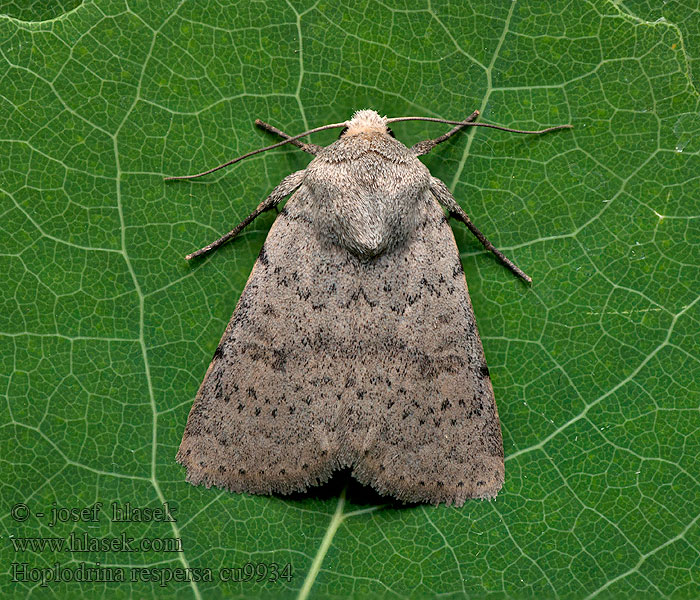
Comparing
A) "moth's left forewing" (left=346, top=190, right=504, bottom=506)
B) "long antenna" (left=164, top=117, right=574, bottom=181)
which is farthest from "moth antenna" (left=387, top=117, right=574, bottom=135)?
"moth's left forewing" (left=346, top=190, right=504, bottom=506)

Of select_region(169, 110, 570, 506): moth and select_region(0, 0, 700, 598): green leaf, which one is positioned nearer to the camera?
select_region(169, 110, 570, 506): moth

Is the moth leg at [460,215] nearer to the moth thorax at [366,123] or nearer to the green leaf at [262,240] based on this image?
the green leaf at [262,240]

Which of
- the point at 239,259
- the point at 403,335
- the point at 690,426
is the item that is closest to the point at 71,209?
the point at 239,259

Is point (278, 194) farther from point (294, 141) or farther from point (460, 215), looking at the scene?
point (460, 215)

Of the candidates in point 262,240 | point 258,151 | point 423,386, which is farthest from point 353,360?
point 258,151

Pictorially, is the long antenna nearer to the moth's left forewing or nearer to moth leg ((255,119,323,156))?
moth leg ((255,119,323,156))

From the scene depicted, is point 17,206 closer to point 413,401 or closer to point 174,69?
point 174,69
